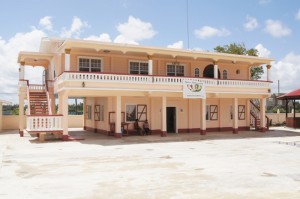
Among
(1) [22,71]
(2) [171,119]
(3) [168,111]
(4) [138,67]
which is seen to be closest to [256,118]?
(2) [171,119]

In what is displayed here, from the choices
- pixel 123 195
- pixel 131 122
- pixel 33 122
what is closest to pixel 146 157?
pixel 123 195

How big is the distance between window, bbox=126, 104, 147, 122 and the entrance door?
2.29m

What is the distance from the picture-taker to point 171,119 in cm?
2631

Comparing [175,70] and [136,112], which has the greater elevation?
[175,70]

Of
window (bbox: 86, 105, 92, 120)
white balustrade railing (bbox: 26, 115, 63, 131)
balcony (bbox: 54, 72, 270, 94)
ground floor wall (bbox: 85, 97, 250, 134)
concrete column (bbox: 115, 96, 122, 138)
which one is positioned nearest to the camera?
white balustrade railing (bbox: 26, 115, 63, 131)

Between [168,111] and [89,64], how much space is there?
714cm

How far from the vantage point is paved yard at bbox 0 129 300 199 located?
838cm

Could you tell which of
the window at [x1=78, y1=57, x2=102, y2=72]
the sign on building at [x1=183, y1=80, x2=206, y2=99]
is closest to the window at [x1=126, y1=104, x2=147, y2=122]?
the sign on building at [x1=183, y1=80, x2=206, y2=99]

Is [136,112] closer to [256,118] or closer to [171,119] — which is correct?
[171,119]

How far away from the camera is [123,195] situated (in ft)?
26.5

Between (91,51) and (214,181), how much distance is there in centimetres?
1514

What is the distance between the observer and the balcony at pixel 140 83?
1966cm

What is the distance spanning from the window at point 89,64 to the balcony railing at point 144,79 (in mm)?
1916

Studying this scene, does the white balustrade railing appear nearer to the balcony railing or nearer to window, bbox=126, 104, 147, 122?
the balcony railing
